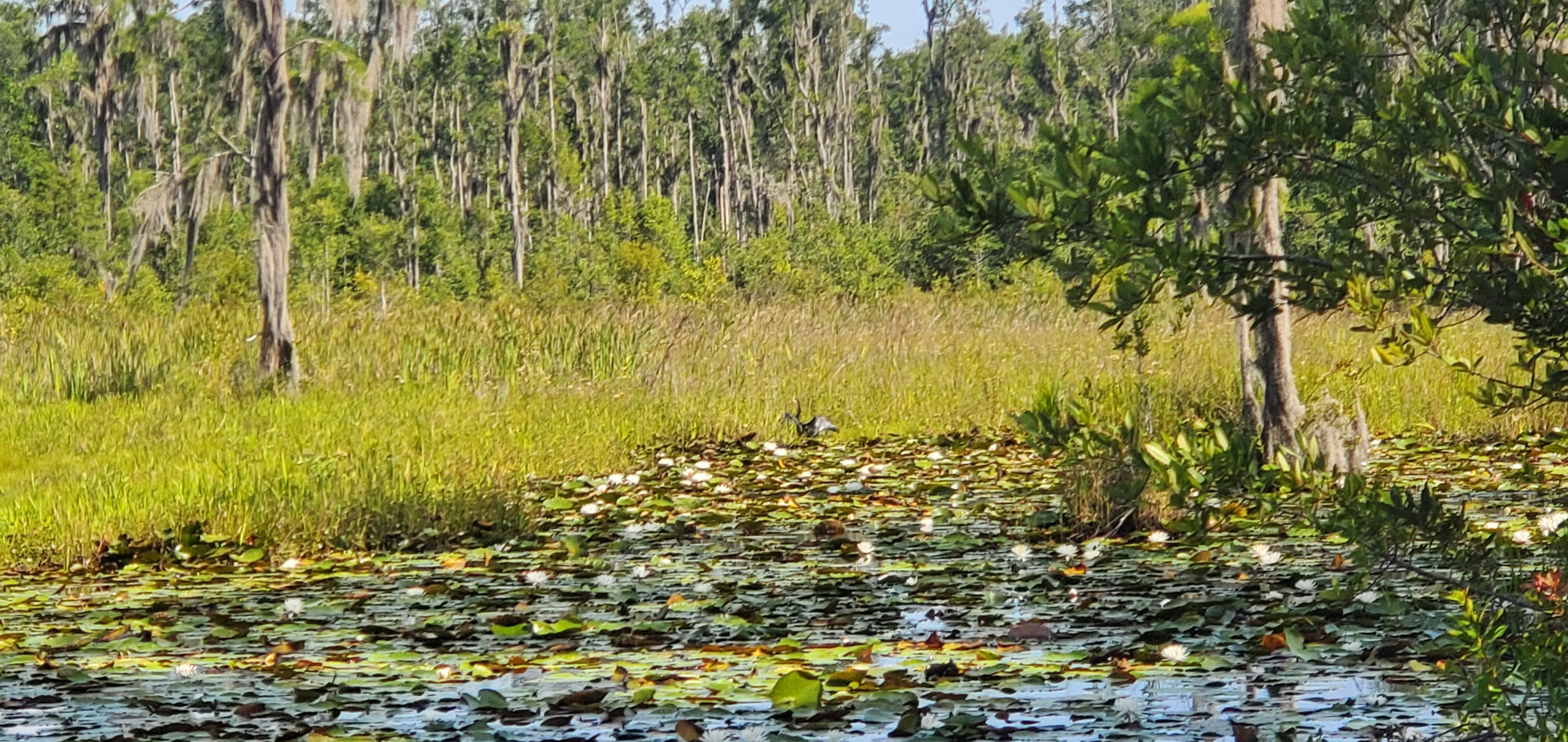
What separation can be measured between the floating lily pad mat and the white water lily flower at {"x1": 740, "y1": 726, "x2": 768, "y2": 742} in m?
0.02

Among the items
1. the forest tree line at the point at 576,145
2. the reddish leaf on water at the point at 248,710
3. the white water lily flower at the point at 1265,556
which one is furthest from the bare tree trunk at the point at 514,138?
the reddish leaf on water at the point at 248,710

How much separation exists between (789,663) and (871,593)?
1394 millimetres

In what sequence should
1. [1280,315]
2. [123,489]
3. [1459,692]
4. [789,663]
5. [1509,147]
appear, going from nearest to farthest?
[1509,147] < [1459,692] < [789,663] < [123,489] < [1280,315]

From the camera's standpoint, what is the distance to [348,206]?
159ft

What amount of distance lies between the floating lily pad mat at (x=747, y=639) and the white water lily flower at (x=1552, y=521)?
749 mm

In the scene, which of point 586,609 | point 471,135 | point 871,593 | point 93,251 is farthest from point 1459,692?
point 471,135

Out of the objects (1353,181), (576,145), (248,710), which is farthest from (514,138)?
(1353,181)

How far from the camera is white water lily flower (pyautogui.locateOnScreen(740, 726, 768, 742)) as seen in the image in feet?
13.5

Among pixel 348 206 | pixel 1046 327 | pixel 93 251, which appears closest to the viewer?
pixel 1046 327

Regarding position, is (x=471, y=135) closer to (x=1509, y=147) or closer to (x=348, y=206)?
(x=348, y=206)

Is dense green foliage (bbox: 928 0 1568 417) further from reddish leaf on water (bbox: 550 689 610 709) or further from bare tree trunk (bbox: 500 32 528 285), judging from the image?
bare tree trunk (bbox: 500 32 528 285)

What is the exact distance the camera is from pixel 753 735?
13.5 ft

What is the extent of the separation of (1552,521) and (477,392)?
10.1 meters

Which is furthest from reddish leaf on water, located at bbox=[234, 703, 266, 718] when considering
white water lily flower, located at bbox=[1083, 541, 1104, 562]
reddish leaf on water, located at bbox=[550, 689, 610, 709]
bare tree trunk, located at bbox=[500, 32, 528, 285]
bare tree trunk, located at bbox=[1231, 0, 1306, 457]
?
bare tree trunk, located at bbox=[500, 32, 528, 285]
